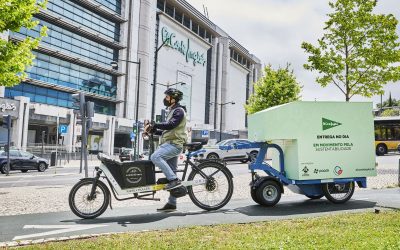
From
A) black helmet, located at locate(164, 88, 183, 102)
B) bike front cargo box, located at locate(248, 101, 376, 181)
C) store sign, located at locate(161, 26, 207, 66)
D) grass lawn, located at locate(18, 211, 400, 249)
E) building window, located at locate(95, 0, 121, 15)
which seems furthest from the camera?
store sign, located at locate(161, 26, 207, 66)

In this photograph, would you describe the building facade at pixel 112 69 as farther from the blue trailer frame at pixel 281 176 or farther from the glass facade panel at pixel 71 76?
the blue trailer frame at pixel 281 176

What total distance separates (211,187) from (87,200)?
2087 mm

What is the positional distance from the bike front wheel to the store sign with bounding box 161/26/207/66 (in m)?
50.1

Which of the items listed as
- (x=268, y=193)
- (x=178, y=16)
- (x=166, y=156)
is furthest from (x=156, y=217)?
(x=178, y=16)

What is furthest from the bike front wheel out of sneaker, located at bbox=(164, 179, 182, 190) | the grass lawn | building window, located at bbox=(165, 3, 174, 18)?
building window, located at bbox=(165, 3, 174, 18)

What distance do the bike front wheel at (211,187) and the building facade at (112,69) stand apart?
2005 cm

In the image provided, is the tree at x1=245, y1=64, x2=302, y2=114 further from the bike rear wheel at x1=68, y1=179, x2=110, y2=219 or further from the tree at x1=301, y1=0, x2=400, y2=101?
the bike rear wheel at x1=68, y1=179, x2=110, y2=219

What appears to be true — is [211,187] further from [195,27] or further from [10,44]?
[195,27]

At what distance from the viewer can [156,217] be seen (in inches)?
249

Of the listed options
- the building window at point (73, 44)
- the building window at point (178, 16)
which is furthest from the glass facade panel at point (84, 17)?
the building window at point (178, 16)

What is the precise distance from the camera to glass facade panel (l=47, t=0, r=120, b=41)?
41688mm

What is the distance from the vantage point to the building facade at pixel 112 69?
39812 millimetres

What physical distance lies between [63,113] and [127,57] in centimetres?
1401

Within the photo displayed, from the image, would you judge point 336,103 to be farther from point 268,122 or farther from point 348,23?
point 348,23
